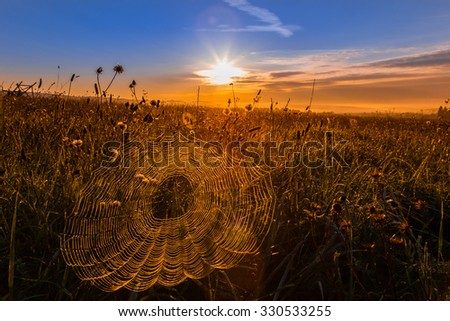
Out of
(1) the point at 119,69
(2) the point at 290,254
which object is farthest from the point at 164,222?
(1) the point at 119,69

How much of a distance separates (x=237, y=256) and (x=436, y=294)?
1.04 meters

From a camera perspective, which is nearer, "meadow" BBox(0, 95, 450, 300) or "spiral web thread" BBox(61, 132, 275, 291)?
"meadow" BBox(0, 95, 450, 300)

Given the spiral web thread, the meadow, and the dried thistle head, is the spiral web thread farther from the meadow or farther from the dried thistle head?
the dried thistle head

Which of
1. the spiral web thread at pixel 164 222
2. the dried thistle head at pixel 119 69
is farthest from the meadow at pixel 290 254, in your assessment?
the dried thistle head at pixel 119 69

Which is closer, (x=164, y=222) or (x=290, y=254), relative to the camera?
(x=290, y=254)

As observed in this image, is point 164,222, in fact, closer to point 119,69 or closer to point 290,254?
point 290,254

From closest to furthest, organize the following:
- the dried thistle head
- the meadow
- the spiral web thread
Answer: the meadow → the spiral web thread → the dried thistle head

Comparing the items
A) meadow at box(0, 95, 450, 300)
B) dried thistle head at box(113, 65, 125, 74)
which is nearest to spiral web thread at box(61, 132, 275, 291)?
meadow at box(0, 95, 450, 300)

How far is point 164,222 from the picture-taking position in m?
3.03

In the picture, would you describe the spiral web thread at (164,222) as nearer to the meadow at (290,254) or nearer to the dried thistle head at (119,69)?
the meadow at (290,254)

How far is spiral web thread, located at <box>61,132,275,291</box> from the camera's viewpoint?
226 cm
